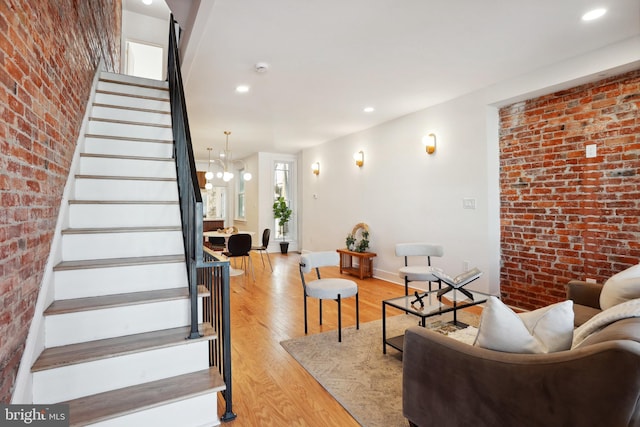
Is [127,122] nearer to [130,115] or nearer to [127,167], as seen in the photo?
[130,115]

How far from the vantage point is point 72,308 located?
1.80m

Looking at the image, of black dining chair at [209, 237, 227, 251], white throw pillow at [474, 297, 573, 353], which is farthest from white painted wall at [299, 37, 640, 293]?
white throw pillow at [474, 297, 573, 353]

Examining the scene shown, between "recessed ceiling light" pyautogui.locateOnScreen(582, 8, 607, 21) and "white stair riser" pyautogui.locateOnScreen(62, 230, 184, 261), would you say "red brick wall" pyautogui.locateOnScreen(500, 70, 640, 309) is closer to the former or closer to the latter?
"recessed ceiling light" pyautogui.locateOnScreen(582, 8, 607, 21)

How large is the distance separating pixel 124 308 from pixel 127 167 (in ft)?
4.71

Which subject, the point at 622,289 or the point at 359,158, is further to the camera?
the point at 359,158

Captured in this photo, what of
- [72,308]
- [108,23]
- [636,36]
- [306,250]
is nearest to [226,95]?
[108,23]

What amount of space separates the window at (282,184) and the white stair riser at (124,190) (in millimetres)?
6082

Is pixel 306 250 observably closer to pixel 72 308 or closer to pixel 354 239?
pixel 354 239

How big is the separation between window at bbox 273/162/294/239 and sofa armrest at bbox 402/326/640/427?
7399mm

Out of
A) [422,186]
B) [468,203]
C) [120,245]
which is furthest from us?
[422,186]

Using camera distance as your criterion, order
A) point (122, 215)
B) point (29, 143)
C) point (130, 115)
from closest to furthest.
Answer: point (29, 143) → point (122, 215) → point (130, 115)

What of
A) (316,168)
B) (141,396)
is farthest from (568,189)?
(316,168)

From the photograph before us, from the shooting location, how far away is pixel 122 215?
2.49 m

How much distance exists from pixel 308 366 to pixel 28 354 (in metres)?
1.70
